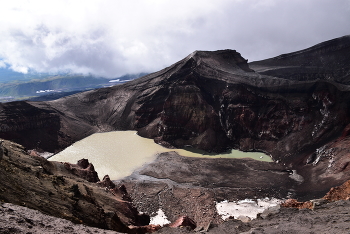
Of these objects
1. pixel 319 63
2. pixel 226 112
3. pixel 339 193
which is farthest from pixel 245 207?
pixel 319 63

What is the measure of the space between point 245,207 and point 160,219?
24.0 ft

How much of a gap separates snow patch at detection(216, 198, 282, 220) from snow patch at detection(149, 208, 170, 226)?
4482mm

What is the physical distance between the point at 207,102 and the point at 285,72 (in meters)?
17.8

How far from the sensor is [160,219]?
18.6 m

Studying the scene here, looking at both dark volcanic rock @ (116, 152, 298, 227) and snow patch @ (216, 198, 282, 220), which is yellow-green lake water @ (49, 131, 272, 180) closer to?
dark volcanic rock @ (116, 152, 298, 227)

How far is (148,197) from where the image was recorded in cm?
2191

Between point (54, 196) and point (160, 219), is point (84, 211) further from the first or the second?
point (160, 219)

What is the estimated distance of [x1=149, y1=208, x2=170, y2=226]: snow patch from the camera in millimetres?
18139

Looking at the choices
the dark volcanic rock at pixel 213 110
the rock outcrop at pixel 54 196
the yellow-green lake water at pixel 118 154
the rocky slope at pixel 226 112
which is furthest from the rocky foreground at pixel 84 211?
the dark volcanic rock at pixel 213 110

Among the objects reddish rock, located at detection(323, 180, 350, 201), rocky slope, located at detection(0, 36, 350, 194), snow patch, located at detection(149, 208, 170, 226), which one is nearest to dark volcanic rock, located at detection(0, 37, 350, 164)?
rocky slope, located at detection(0, 36, 350, 194)

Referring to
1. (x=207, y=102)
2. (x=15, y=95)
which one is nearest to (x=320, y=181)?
(x=207, y=102)

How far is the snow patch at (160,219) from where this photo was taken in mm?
18139

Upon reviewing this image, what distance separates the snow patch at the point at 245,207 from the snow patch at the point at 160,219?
4.48m

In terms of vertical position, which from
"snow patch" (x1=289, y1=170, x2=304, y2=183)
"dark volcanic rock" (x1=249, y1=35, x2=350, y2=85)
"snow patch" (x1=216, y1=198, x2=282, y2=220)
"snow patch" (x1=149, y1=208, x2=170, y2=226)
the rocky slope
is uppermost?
"dark volcanic rock" (x1=249, y1=35, x2=350, y2=85)
